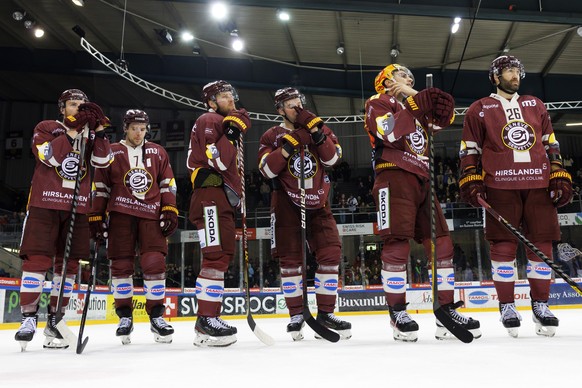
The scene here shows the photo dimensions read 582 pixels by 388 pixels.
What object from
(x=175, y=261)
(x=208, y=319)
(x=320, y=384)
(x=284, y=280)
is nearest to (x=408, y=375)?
(x=320, y=384)

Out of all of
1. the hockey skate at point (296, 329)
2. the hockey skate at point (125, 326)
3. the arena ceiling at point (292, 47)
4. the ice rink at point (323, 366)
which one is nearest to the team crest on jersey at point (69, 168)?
the hockey skate at point (125, 326)

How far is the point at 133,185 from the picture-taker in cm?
363

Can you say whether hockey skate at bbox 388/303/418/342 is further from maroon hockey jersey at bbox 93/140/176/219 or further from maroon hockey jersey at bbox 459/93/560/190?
maroon hockey jersey at bbox 93/140/176/219

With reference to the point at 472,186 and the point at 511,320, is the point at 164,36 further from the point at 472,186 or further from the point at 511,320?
the point at 511,320

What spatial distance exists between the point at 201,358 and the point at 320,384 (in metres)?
0.92

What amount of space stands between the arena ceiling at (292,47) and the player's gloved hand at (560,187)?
7.29 meters

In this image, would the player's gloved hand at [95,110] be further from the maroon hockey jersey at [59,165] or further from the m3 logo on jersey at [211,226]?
the m3 logo on jersey at [211,226]

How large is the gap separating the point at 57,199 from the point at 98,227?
0.31 m

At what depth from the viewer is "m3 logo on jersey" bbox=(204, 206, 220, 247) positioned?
10.2 ft

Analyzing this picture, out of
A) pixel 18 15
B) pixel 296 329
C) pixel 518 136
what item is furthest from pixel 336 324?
pixel 18 15

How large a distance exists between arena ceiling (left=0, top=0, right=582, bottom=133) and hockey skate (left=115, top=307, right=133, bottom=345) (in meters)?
7.11

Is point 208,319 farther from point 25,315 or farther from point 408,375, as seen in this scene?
point 408,375

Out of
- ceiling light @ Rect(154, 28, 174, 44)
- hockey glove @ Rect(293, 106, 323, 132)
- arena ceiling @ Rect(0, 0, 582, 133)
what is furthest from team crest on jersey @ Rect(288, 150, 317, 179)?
ceiling light @ Rect(154, 28, 174, 44)

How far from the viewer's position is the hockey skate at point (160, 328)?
3.45 meters
